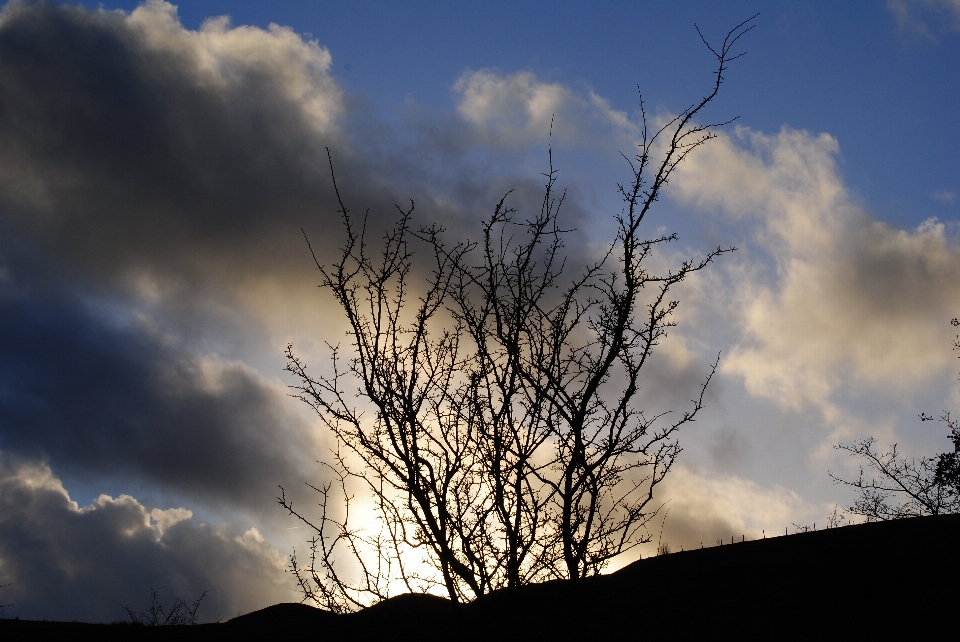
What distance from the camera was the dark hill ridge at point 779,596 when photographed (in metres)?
10.2

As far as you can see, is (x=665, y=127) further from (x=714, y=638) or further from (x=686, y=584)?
(x=686, y=584)

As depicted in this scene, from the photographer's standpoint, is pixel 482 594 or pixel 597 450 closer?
pixel 482 594

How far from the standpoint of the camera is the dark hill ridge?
10.2 m

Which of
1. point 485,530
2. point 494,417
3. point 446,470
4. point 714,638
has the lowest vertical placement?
point 714,638

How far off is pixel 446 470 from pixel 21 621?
1248 cm

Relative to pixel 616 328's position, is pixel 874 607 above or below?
below

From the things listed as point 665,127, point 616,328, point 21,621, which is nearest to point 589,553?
point 616,328

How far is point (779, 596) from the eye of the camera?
37.8 ft

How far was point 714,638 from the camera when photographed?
31.9 feet

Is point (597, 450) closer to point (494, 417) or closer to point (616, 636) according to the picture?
point (494, 417)

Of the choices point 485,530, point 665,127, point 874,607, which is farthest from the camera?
point 874,607

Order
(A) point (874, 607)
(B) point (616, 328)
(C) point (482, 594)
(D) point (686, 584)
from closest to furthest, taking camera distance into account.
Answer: (C) point (482, 594), (B) point (616, 328), (A) point (874, 607), (D) point (686, 584)

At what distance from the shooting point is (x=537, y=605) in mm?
4266

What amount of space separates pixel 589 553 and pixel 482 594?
31.0 inches
